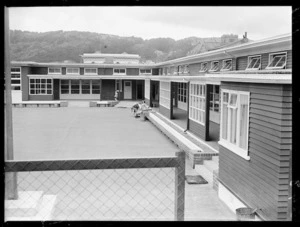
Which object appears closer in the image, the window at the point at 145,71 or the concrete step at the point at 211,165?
the concrete step at the point at 211,165

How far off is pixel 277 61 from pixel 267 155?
657 centimetres

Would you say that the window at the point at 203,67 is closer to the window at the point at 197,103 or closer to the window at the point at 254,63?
the window at the point at 197,103

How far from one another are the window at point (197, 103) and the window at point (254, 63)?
1.87 metres

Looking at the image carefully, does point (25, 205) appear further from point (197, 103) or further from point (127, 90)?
point (127, 90)

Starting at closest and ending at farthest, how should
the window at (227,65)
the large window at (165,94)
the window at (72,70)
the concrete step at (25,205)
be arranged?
1. the concrete step at (25,205)
2. the window at (227,65)
3. the large window at (165,94)
4. the window at (72,70)

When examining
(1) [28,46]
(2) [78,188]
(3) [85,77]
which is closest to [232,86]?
(2) [78,188]

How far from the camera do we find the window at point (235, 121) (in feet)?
21.6

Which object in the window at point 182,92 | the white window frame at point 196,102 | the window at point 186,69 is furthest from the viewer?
the window at point 182,92

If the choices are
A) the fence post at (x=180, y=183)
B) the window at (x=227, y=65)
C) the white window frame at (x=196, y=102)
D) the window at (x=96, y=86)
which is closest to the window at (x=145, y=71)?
the window at (x=96, y=86)

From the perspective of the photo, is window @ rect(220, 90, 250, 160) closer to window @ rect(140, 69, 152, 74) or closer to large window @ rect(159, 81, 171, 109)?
large window @ rect(159, 81, 171, 109)

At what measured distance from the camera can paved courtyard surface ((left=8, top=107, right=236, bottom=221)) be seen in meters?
6.73

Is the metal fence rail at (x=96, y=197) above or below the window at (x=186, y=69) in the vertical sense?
below

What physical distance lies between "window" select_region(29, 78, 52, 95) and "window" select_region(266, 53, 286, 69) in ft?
87.7

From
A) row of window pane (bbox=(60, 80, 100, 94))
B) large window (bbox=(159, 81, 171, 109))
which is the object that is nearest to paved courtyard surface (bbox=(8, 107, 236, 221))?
large window (bbox=(159, 81, 171, 109))
